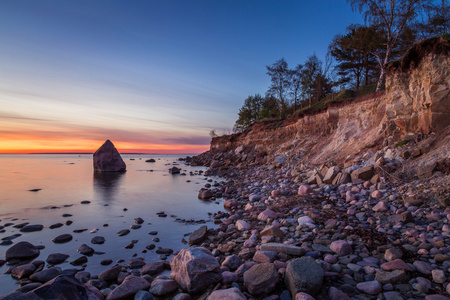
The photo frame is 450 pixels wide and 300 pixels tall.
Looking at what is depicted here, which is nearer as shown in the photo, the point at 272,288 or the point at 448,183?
the point at 272,288

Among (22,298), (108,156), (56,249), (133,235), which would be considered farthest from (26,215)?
(108,156)

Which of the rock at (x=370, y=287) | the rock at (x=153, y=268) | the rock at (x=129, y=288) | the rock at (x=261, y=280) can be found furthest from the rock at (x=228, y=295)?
the rock at (x=153, y=268)

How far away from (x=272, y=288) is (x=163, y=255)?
9.84 ft

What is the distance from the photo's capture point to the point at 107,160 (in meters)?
28.6

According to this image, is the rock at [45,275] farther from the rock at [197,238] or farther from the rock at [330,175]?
the rock at [330,175]

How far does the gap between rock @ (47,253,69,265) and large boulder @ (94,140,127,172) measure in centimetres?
2534

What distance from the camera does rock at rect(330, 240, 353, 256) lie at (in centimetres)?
411

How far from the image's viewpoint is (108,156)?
28.8 metres

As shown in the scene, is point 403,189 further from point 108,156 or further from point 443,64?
point 108,156

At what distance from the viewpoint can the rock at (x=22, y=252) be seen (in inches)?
201

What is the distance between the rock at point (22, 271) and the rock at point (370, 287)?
5.96 meters

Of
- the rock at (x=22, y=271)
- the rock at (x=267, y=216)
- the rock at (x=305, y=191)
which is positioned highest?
the rock at (x=305, y=191)

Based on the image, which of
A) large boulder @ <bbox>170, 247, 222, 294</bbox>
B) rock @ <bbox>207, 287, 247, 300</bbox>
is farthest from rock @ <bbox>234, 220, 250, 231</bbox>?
rock @ <bbox>207, 287, 247, 300</bbox>

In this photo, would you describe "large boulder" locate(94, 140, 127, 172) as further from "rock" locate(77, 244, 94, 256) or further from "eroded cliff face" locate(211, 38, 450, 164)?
"rock" locate(77, 244, 94, 256)
